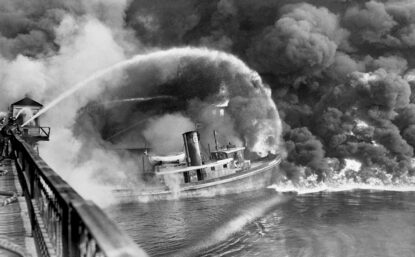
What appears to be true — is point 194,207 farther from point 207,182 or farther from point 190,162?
point 190,162

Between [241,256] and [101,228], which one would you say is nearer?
[101,228]

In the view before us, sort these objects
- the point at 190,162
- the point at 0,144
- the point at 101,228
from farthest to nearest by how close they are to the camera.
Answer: the point at 190,162, the point at 0,144, the point at 101,228

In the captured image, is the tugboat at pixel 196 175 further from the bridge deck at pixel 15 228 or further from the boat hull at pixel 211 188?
the bridge deck at pixel 15 228

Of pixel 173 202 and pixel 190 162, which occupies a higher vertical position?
pixel 190 162

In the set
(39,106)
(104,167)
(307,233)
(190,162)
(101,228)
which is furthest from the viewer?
(104,167)

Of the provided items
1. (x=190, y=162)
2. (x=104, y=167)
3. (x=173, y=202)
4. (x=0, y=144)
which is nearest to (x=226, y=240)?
(x=173, y=202)

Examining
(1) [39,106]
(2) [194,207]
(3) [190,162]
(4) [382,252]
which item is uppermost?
(1) [39,106]

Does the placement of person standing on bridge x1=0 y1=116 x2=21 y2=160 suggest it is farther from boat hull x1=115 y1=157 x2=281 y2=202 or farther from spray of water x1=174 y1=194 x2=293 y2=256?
boat hull x1=115 y1=157 x2=281 y2=202
